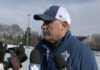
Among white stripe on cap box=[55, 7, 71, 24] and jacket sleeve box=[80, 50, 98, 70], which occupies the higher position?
white stripe on cap box=[55, 7, 71, 24]

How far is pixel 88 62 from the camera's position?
10.5 ft

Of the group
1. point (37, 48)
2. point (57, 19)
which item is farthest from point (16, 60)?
point (57, 19)

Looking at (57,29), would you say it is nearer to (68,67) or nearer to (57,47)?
(57,47)

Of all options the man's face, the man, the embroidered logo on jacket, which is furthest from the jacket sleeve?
the man's face

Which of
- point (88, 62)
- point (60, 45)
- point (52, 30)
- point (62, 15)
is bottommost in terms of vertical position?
point (88, 62)

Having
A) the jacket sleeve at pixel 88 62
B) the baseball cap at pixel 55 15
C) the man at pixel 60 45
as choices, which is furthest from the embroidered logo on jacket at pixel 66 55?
the baseball cap at pixel 55 15

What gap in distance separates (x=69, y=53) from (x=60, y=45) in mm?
94

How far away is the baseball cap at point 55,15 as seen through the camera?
3287mm

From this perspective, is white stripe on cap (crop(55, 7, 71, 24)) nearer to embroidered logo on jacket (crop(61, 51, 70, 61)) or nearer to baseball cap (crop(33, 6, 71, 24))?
baseball cap (crop(33, 6, 71, 24))

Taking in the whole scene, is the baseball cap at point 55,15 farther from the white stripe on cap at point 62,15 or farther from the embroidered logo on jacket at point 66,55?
the embroidered logo on jacket at point 66,55

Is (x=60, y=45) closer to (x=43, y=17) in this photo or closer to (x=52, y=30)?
(x=52, y=30)

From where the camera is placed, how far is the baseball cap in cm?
329

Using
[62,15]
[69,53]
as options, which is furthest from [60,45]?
[62,15]

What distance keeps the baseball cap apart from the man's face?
0.15 feet
